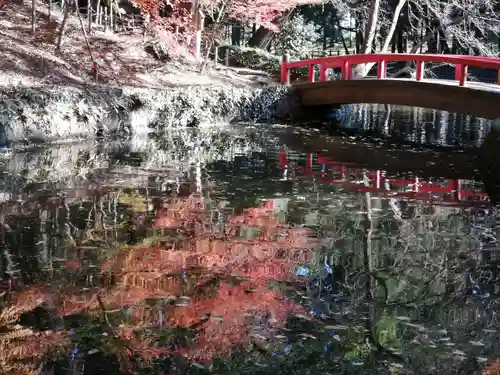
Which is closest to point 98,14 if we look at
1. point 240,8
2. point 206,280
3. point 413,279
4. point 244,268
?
point 240,8

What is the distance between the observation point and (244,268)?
19.0 feet

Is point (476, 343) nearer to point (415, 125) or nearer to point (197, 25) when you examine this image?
point (415, 125)

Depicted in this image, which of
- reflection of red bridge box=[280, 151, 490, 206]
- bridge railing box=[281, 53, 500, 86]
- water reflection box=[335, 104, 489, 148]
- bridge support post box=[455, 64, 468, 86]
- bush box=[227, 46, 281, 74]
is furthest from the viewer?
bush box=[227, 46, 281, 74]

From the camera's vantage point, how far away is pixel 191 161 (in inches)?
442

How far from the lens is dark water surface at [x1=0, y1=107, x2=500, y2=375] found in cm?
422

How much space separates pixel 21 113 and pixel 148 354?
898cm

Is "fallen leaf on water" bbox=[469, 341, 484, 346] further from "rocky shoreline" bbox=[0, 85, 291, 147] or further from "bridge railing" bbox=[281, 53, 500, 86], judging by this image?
"rocky shoreline" bbox=[0, 85, 291, 147]

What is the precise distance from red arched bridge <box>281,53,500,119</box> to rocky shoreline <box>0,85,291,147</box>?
1.04 metres

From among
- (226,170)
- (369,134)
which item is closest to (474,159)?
(369,134)

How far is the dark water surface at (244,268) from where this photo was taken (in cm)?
422

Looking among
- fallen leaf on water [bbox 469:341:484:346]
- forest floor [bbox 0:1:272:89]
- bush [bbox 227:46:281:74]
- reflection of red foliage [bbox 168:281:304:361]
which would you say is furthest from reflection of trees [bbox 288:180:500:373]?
bush [bbox 227:46:281:74]

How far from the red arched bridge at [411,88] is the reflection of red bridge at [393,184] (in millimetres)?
3789

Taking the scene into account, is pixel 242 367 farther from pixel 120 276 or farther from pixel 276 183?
pixel 276 183

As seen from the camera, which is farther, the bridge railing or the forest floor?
the forest floor
